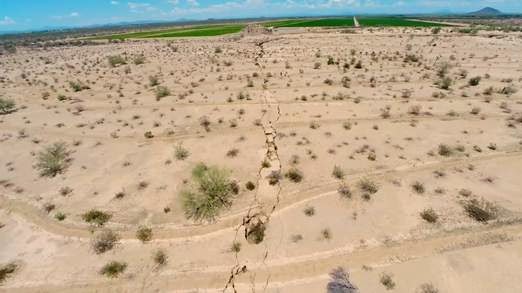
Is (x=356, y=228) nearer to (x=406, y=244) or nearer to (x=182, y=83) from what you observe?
(x=406, y=244)

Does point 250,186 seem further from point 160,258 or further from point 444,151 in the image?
point 444,151

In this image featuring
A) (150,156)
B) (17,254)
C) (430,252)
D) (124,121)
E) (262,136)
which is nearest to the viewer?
(430,252)

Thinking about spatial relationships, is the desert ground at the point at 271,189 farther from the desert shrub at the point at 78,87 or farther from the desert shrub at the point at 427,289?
the desert shrub at the point at 78,87

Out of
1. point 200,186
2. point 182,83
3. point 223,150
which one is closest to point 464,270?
point 200,186

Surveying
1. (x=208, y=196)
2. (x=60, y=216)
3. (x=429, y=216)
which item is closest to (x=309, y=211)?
(x=208, y=196)

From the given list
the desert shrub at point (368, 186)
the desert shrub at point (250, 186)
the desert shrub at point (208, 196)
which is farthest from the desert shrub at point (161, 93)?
the desert shrub at point (368, 186)

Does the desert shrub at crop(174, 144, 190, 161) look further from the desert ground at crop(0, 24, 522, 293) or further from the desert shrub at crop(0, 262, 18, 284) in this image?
the desert shrub at crop(0, 262, 18, 284)
